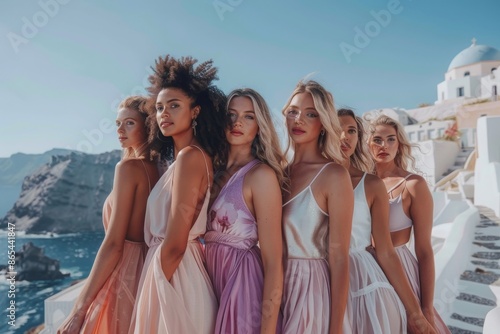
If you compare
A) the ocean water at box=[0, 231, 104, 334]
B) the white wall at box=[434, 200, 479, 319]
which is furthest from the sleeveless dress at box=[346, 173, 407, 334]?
the ocean water at box=[0, 231, 104, 334]

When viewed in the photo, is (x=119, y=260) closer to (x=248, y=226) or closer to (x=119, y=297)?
(x=119, y=297)

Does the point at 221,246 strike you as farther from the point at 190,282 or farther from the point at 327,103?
the point at 327,103

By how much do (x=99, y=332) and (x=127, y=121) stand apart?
4.03 feet

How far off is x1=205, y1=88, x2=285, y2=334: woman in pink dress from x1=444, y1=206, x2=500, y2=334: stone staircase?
140 inches

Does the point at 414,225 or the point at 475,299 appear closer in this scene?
the point at 414,225

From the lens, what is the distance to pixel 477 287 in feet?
17.9

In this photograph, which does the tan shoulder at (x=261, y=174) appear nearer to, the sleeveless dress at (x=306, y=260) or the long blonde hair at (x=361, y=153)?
the sleeveless dress at (x=306, y=260)

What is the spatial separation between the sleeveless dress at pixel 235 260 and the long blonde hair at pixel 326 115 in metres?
0.44

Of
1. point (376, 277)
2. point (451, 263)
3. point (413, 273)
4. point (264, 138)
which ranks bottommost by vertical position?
point (451, 263)

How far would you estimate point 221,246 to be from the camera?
2.04 m

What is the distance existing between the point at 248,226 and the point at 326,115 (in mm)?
762

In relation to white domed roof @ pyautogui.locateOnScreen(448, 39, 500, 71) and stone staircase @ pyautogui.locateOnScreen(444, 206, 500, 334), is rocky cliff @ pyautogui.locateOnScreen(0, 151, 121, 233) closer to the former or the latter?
white domed roof @ pyautogui.locateOnScreen(448, 39, 500, 71)

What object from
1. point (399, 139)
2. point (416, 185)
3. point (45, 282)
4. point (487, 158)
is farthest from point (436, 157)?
point (45, 282)

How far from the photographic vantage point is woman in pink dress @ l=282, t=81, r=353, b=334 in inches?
77.0
